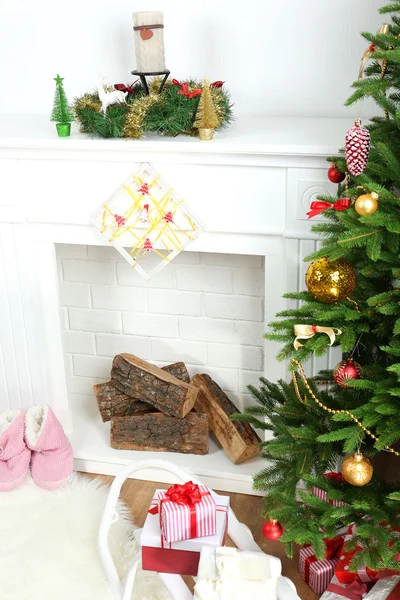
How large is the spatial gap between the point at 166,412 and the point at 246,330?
0.38 meters

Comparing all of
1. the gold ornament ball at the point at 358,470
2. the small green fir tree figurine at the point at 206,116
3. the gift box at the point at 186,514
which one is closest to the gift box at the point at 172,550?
the gift box at the point at 186,514

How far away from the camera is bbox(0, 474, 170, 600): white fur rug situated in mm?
1792

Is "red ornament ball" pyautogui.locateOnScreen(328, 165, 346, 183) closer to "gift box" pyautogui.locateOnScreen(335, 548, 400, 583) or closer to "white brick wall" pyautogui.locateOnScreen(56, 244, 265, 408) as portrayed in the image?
"white brick wall" pyautogui.locateOnScreen(56, 244, 265, 408)

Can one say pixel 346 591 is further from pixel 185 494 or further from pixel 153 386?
pixel 153 386

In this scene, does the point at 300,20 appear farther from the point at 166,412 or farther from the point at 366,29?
the point at 166,412

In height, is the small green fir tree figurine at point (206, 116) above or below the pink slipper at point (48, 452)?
above

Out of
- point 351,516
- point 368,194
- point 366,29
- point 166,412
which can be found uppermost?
point 366,29

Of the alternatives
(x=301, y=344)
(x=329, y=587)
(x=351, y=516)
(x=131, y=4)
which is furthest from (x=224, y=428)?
(x=131, y=4)

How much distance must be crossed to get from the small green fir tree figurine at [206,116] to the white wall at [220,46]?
0.34 meters

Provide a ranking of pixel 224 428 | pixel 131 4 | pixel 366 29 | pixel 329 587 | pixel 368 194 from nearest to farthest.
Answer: pixel 368 194 → pixel 329 587 → pixel 366 29 → pixel 131 4 → pixel 224 428

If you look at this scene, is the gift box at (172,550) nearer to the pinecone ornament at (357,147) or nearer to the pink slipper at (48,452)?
the pink slipper at (48,452)

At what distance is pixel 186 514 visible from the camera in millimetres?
1548

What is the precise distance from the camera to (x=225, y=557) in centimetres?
146

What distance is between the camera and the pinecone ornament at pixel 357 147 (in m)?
1.40
